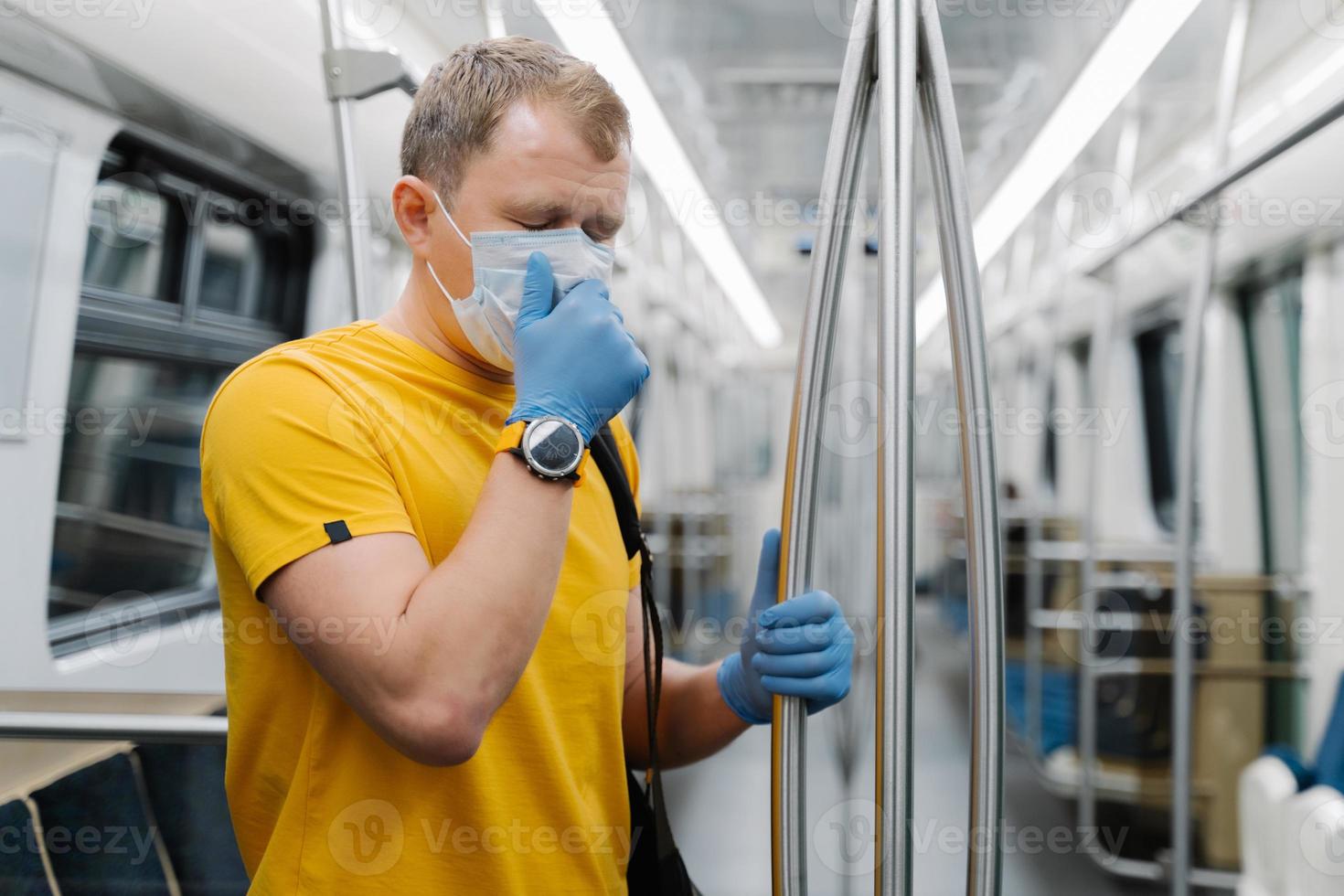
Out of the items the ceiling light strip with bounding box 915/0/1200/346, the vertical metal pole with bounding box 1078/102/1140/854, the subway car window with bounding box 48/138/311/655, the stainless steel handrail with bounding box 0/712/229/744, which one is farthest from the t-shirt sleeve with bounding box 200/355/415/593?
the vertical metal pole with bounding box 1078/102/1140/854

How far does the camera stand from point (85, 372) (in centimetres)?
249

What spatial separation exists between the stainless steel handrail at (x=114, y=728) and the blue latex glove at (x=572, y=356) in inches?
30.9

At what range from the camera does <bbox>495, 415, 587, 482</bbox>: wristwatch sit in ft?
2.85

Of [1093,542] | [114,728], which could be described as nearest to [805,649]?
[114,728]

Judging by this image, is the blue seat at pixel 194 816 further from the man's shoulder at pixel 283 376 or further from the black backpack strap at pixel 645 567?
the man's shoulder at pixel 283 376

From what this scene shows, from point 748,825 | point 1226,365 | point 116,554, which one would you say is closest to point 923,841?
point 748,825

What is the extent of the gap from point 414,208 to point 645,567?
0.46m

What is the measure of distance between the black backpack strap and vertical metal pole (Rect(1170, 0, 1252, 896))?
1740 mm

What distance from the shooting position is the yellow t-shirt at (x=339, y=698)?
0.85 meters

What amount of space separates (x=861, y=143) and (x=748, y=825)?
145 inches

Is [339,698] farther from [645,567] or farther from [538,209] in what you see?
[538,209]

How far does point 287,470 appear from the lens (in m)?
0.85

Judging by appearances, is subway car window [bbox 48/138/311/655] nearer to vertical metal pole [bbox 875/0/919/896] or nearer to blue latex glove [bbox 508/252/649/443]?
blue latex glove [bbox 508/252/649/443]

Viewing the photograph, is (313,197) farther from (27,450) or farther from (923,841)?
(923,841)
